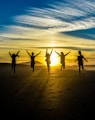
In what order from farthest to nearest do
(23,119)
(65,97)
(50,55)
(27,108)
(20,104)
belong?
(50,55) < (65,97) < (20,104) < (27,108) < (23,119)

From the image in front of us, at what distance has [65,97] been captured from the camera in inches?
693

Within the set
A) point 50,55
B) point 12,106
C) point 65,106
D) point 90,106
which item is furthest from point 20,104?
point 50,55

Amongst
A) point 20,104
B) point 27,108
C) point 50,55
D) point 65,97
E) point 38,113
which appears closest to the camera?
point 38,113

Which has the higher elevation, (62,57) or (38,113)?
(62,57)

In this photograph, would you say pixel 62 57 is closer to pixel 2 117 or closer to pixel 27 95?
pixel 27 95

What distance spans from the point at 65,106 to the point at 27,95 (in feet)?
13.7

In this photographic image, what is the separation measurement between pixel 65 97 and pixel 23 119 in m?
5.74

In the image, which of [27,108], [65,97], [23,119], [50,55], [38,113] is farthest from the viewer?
[50,55]

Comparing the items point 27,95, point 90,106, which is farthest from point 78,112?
point 27,95

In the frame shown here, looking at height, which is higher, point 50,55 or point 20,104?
point 50,55

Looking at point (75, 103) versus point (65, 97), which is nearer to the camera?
point (75, 103)

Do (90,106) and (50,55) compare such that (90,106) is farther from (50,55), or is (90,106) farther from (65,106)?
(50,55)

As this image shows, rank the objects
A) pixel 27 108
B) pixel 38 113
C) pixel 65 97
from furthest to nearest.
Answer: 1. pixel 65 97
2. pixel 27 108
3. pixel 38 113

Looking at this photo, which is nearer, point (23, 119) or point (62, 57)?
point (23, 119)
